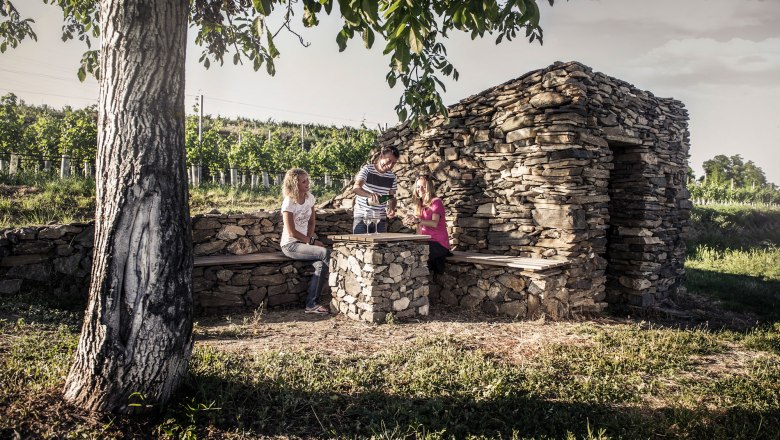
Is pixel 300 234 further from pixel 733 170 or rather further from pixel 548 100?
pixel 733 170

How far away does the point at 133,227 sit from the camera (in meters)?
2.53

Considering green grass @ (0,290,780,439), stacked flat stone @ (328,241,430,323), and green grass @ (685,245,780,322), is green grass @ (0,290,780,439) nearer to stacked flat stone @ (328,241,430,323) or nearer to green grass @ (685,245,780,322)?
stacked flat stone @ (328,241,430,323)

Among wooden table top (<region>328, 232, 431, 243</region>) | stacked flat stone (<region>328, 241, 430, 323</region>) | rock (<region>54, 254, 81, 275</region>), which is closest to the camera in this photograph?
wooden table top (<region>328, 232, 431, 243</region>)

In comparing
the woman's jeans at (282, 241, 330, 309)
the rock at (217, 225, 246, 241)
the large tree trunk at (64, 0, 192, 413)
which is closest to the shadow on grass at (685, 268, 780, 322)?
the woman's jeans at (282, 241, 330, 309)

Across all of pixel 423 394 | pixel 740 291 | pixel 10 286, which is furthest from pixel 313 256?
pixel 740 291

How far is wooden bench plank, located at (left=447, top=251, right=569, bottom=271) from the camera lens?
5282 mm

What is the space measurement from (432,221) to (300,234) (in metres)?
1.76

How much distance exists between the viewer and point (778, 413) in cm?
292

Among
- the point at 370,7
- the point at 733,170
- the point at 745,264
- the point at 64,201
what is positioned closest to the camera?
the point at 370,7

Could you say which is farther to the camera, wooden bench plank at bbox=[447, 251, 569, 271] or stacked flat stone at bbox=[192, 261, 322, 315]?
stacked flat stone at bbox=[192, 261, 322, 315]

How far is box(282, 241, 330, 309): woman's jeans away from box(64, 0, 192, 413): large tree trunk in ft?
9.18

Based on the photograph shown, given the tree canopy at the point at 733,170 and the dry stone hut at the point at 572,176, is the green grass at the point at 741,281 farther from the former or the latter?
the tree canopy at the point at 733,170

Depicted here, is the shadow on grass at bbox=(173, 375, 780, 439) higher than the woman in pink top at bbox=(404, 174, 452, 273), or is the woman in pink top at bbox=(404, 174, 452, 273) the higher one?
the woman in pink top at bbox=(404, 174, 452, 273)

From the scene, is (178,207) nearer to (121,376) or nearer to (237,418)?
(121,376)
